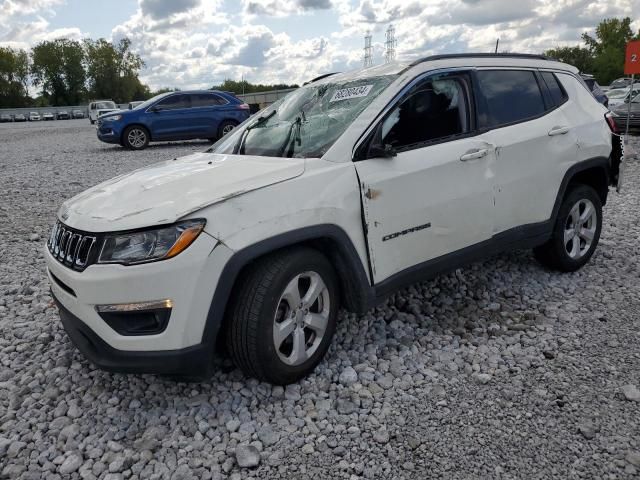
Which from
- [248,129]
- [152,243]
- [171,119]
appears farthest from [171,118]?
[152,243]

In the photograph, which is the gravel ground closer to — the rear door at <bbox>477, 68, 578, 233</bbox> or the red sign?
the rear door at <bbox>477, 68, 578, 233</bbox>

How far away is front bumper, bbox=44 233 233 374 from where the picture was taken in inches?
94.0

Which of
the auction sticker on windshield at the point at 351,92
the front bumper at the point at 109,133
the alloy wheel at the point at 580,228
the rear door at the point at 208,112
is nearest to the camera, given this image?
the auction sticker on windshield at the point at 351,92

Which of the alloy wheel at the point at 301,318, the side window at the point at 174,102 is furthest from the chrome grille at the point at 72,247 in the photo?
the side window at the point at 174,102

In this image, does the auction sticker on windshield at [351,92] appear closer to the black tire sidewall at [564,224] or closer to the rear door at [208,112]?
the black tire sidewall at [564,224]

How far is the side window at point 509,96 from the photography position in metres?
3.73

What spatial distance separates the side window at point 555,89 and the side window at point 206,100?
38.6 ft

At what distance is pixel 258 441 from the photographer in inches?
100

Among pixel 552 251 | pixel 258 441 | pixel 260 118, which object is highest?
pixel 260 118

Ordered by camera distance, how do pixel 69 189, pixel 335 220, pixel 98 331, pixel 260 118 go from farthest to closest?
pixel 69 189
pixel 260 118
pixel 335 220
pixel 98 331

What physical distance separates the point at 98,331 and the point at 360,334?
167 cm

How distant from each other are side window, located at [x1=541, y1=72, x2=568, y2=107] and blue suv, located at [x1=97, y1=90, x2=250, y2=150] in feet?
38.1

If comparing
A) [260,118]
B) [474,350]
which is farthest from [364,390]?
[260,118]

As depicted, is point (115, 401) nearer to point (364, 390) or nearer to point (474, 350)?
point (364, 390)
